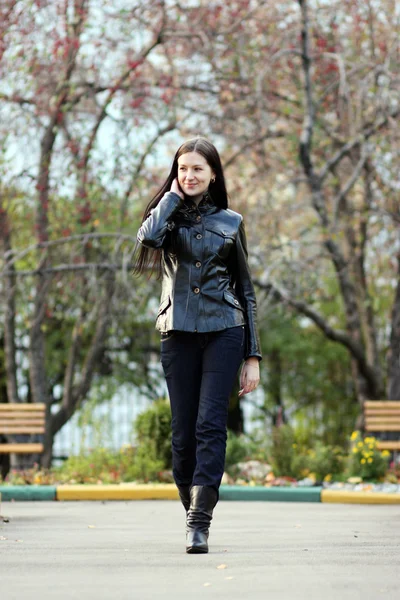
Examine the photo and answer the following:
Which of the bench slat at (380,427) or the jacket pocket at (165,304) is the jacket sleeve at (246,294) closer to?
the jacket pocket at (165,304)

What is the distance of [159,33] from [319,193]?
2.93 meters

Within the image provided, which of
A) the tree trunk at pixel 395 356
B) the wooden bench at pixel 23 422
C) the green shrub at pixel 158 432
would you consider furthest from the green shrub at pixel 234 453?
the tree trunk at pixel 395 356

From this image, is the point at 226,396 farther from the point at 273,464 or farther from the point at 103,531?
the point at 273,464

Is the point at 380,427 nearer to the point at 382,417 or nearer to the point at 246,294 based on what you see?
the point at 382,417

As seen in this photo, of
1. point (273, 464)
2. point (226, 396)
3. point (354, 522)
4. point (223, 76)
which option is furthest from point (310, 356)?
point (226, 396)

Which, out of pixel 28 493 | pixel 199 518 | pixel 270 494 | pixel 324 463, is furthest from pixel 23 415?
pixel 199 518

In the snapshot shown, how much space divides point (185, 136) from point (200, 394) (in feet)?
33.6

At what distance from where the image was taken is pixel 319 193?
43.1ft

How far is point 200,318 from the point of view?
5.29 metres

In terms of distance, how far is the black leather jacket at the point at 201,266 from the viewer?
5309 millimetres

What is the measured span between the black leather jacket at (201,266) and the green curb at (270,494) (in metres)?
4.75

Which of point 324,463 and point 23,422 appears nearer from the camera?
point 324,463

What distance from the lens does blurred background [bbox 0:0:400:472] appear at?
1359cm

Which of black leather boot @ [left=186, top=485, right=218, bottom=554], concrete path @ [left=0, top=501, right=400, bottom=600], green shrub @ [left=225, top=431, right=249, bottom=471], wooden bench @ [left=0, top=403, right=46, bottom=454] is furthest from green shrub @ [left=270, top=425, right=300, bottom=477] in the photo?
black leather boot @ [left=186, top=485, right=218, bottom=554]
